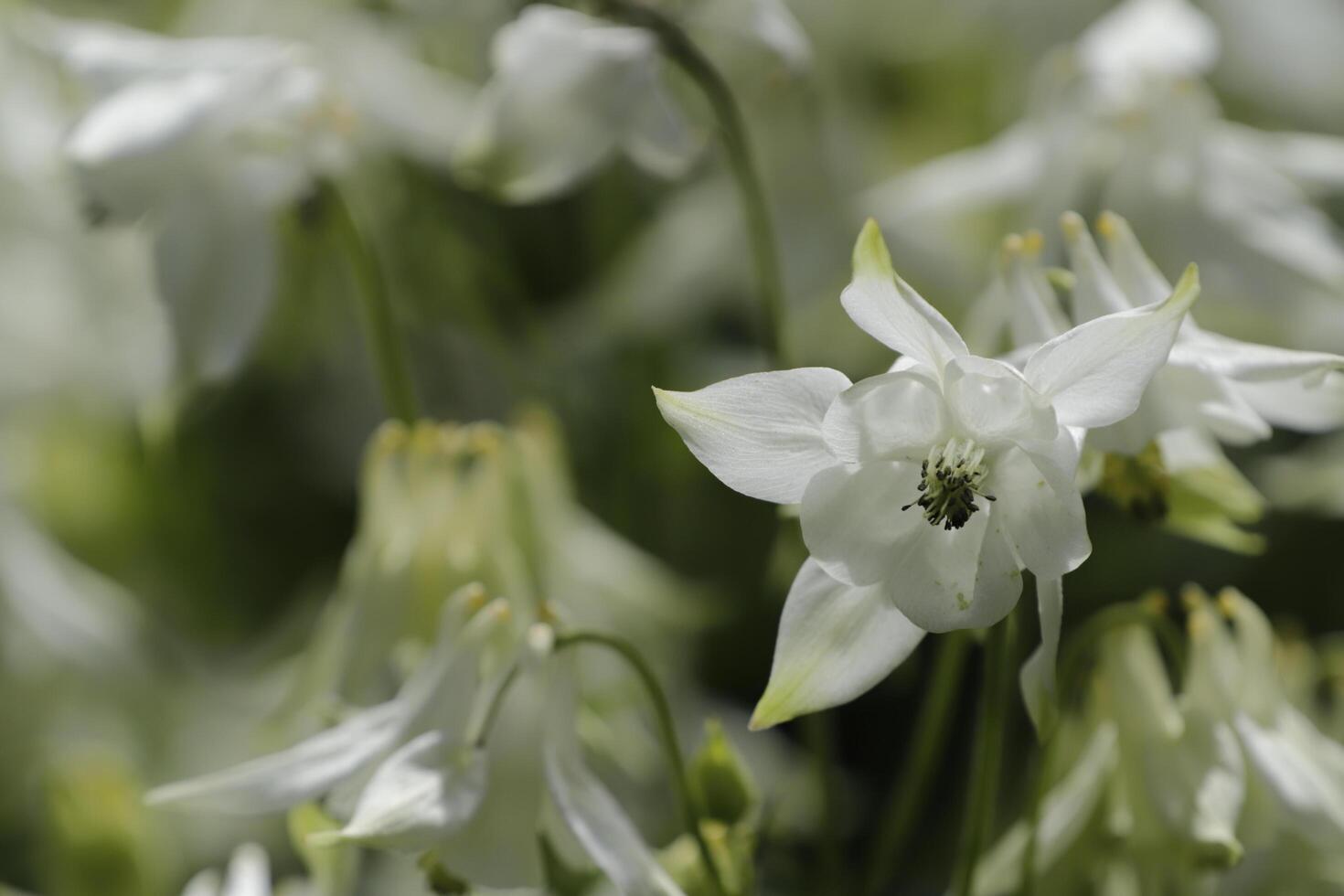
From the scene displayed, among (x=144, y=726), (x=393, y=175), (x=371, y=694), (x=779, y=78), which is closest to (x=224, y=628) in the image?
(x=144, y=726)

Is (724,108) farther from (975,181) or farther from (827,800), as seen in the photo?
(827,800)

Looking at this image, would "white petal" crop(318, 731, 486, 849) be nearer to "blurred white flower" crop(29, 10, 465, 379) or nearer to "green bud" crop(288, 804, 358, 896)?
"green bud" crop(288, 804, 358, 896)

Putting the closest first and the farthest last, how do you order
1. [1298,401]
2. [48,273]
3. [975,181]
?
[1298,401], [975,181], [48,273]

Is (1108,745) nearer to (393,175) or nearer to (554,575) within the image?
(554,575)

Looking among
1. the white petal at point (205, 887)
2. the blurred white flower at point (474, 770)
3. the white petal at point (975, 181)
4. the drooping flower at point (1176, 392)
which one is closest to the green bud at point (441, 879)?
the blurred white flower at point (474, 770)

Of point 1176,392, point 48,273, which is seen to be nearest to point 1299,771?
point 1176,392

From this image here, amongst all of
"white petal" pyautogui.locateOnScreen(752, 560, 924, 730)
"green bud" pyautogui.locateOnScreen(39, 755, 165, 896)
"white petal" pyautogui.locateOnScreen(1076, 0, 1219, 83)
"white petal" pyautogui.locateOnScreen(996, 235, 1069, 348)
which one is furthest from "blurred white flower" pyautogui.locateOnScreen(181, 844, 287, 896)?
"white petal" pyautogui.locateOnScreen(1076, 0, 1219, 83)

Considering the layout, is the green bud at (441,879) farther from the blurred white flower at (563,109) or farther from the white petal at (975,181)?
the white petal at (975,181)
